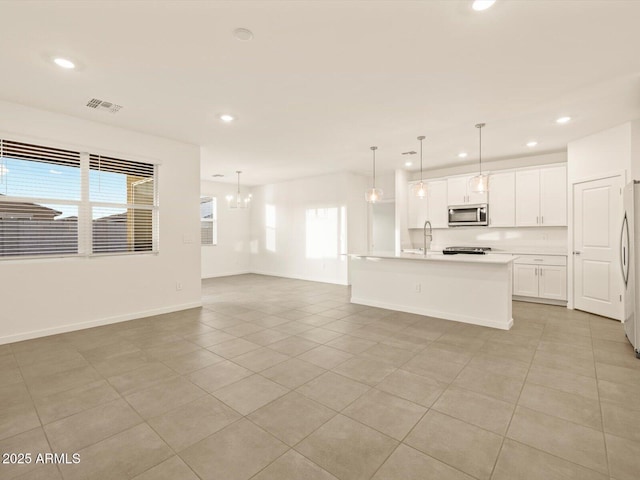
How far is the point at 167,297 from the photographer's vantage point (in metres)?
4.86

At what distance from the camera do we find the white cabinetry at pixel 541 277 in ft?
17.2

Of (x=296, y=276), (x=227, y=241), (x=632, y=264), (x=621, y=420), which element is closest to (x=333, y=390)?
(x=621, y=420)

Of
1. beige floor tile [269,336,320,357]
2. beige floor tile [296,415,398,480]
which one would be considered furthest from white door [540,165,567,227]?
beige floor tile [296,415,398,480]

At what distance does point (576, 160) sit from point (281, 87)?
4778mm

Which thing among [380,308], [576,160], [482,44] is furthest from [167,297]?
[576,160]

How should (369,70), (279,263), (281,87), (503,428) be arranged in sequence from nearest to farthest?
(503,428) → (369,70) → (281,87) → (279,263)

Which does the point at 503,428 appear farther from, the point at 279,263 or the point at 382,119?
the point at 279,263

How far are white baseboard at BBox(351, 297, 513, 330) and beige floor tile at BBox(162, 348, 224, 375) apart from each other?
282 cm

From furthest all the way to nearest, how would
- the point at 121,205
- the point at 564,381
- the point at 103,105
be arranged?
1. the point at 121,205
2. the point at 103,105
3. the point at 564,381

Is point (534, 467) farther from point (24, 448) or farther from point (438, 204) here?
Answer: point (438, 204)

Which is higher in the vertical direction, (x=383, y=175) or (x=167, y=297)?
(x=383, y=175)

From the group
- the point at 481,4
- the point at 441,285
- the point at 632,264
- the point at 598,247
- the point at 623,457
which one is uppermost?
the point at 481,4

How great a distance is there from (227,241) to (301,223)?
8.05ft

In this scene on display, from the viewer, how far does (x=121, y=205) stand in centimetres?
441
